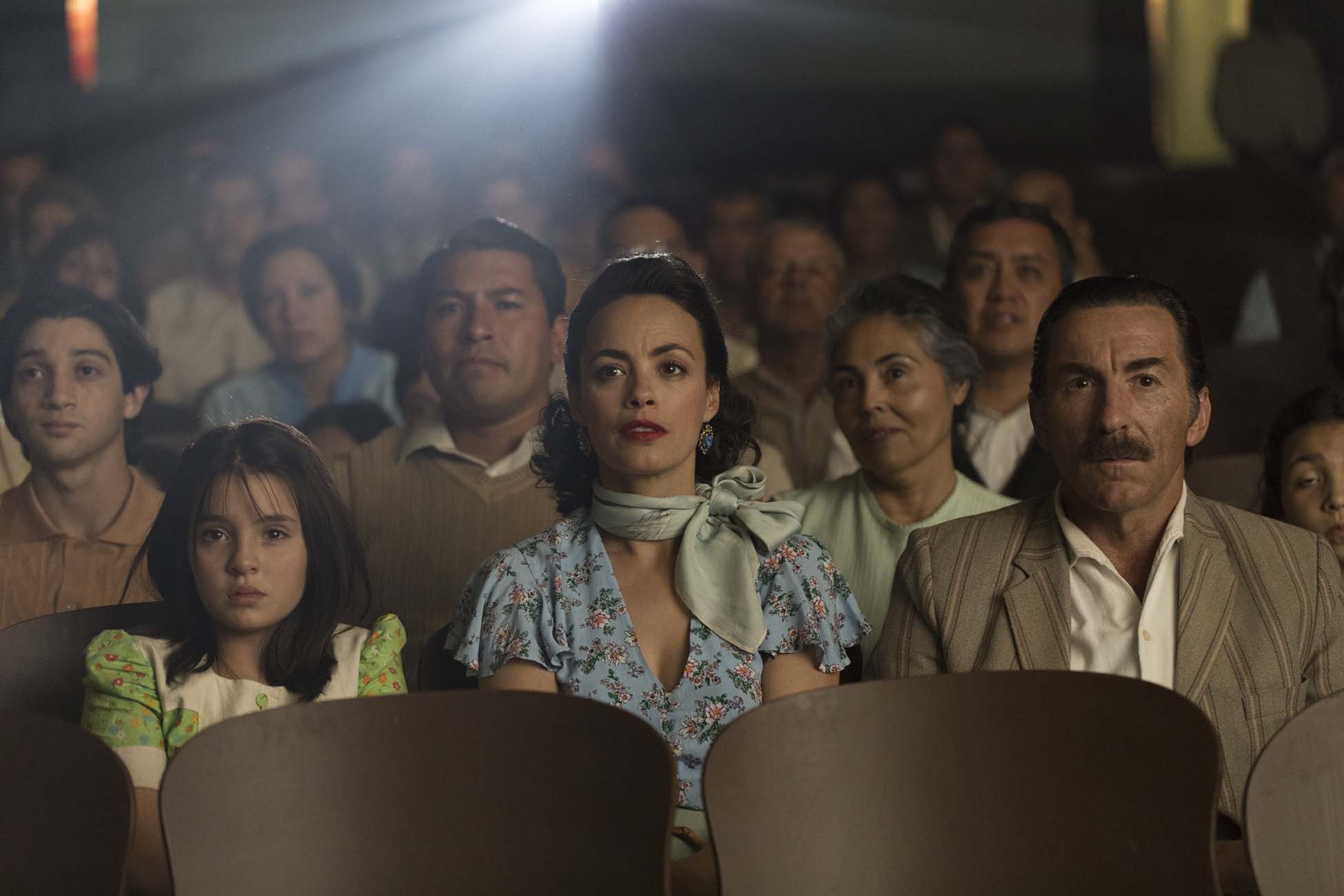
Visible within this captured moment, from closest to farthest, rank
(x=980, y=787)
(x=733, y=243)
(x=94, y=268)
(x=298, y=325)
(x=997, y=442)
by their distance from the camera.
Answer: (x=980, y=787), (x=997, y=442), (x=94, y=268), (x=298, y=325), (x=733, y=243)

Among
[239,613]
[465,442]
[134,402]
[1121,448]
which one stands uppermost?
[134,402]

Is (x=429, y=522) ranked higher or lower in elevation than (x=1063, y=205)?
lower

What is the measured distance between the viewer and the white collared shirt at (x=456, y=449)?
8.80 ft

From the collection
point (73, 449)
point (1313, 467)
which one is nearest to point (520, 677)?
point (73, 449)

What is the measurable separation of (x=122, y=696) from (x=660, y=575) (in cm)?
69

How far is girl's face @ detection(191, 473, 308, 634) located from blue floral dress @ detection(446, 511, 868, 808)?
0.23 meters

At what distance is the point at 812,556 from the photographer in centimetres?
186

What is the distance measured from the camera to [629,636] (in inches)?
71.3

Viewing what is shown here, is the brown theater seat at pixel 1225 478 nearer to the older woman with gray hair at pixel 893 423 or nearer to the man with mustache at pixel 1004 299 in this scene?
the older woman with gray hair at pixel 893 423

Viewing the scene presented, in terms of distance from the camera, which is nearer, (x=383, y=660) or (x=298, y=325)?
(x=383, y=660)

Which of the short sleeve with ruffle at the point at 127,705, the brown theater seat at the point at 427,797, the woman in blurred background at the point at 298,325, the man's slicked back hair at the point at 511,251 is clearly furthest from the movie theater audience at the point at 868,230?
the brown theater seat at the point at 427,797

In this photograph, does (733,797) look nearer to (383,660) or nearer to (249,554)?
(383,660)

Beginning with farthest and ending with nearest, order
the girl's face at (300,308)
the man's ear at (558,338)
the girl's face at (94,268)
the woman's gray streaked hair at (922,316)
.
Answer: the girl's face at (300,308) < the girl's face at (94,268) < the man's ear at (558,338) < the woman's gray streaked hair at (922,316)

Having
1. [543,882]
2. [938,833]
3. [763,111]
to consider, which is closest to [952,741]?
[938,833]
